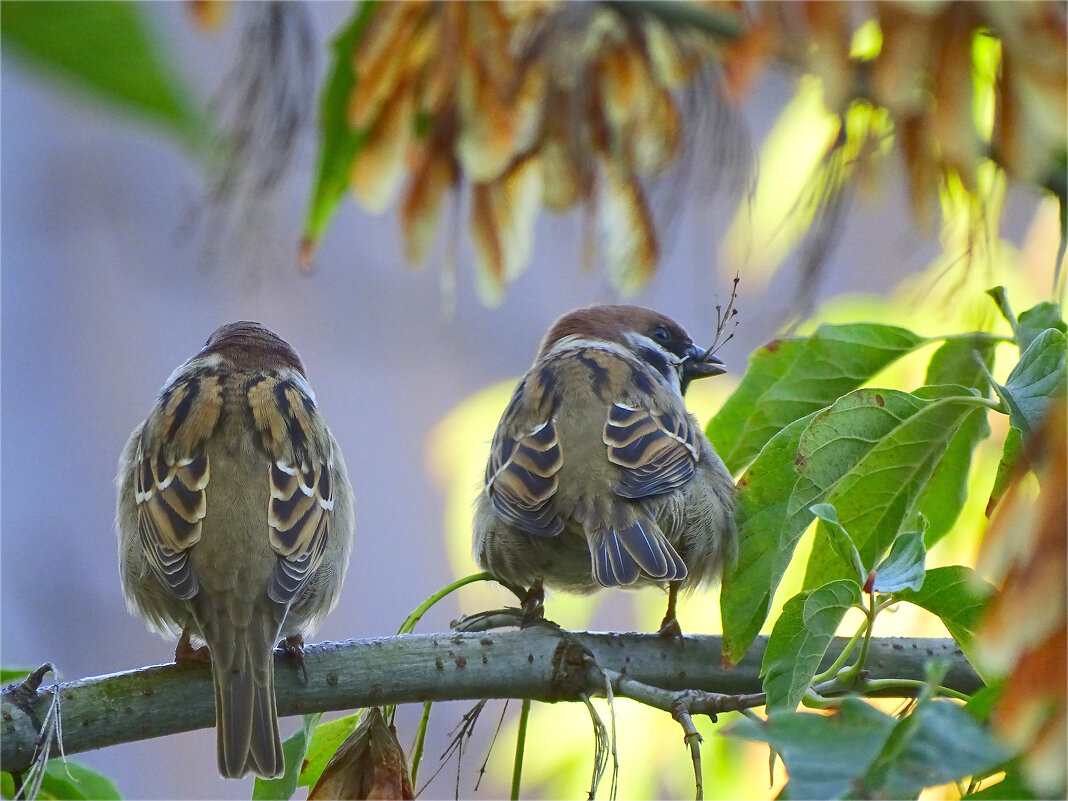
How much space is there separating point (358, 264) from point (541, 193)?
34.9 ft

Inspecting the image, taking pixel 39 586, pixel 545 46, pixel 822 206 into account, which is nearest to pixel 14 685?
pixel 545 46

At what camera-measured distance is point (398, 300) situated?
41.1 feet

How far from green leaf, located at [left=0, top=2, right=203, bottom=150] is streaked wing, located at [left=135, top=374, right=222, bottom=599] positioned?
1.80m

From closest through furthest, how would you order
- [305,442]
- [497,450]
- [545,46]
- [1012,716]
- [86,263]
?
[1012,716] < [545,46] < [305,442] < [497,450] < [86,263]

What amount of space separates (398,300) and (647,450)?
9.55 meters

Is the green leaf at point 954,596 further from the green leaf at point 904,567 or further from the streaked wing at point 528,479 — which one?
the streaked wing at point 528,479

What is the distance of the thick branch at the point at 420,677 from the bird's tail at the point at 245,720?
0.12 ft

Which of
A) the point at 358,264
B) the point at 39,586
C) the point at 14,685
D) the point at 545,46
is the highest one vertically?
the point at 358,264

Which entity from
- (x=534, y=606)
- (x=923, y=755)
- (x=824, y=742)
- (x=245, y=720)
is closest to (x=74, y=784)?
(x=245, y=720)

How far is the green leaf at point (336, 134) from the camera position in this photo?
1810mm

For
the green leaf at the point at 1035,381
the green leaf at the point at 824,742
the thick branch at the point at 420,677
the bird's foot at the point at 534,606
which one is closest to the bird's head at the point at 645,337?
the bird's foot at the point at 534,606

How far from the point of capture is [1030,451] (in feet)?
3.30

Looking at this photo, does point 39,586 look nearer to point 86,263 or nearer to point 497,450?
point 86,263

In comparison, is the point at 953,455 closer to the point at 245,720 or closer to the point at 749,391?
the point at 749,391
